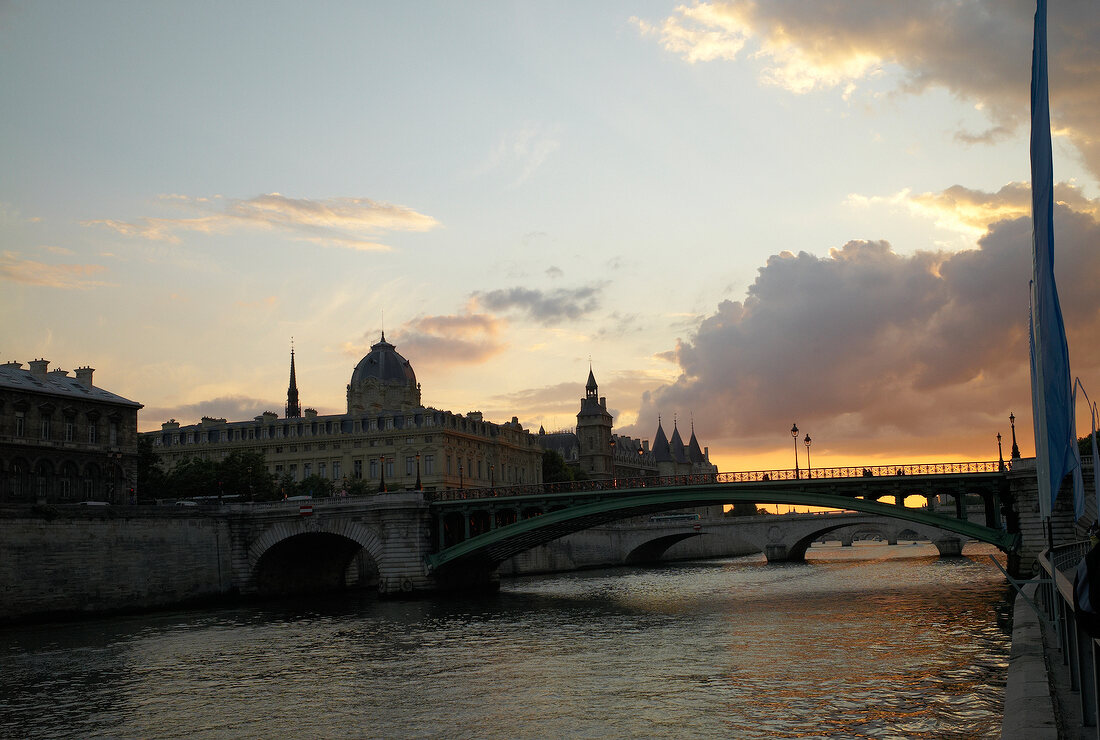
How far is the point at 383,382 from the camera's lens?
136 metres

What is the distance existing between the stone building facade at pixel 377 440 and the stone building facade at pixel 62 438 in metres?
43.6

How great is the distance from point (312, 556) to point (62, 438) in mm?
18350

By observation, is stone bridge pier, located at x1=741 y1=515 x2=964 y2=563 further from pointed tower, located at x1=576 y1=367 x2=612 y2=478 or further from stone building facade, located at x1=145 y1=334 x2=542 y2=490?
pointed tower, located at x1=576 y1=367 x2=612 y2=478

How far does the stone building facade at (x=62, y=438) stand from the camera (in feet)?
202

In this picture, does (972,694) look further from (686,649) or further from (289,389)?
A: (289,389)

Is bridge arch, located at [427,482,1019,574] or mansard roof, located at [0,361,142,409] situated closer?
bridge arch, located at [427,482,1019,574]

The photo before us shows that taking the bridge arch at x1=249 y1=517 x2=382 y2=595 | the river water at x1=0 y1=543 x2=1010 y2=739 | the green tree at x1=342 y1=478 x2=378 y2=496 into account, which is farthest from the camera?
the green tree at x1=342 y1=478 x2=378 y2=496

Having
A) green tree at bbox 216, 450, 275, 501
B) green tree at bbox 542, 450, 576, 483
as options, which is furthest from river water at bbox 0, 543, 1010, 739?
green tree at bbox 542, 450, 576, 483

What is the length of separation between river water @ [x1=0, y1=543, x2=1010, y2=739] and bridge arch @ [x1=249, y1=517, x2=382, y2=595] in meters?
10.4

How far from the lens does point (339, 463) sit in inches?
4894

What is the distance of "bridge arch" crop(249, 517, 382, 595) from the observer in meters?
66.0

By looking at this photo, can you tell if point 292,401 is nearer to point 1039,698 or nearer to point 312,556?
point 312,556

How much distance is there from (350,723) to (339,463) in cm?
10216

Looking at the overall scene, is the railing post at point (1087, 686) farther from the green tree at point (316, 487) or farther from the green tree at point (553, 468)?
the green tree at point (553, 468)
